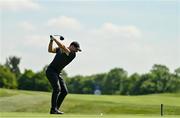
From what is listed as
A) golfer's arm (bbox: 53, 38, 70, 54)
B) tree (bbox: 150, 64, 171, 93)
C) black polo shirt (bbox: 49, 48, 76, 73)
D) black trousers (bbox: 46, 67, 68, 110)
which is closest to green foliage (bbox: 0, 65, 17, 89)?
tree (bbox: 150, 64, 171, 93)

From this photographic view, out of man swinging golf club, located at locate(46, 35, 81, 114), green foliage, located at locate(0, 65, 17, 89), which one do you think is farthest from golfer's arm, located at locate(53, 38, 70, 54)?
green foliage, located at locate(0, 65, 17, 89)

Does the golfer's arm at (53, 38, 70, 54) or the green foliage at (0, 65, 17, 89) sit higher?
the green foliage at (0, 65, 17, 89)

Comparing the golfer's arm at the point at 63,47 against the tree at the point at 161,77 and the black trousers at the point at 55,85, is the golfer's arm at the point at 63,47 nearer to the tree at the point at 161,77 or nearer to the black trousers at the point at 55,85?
the black trousers at the point at 55,85

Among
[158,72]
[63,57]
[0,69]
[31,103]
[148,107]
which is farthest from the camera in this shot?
[158,72]

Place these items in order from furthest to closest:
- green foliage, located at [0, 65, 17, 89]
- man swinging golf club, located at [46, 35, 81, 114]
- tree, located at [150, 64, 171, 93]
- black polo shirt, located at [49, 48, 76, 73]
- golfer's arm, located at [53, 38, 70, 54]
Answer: tree, located at [150, 64, 171, 93] → green foliage, located at [0, 65, 17, 89] → black polo shirt, located at [49, 48, 76, 73] → man swinging golf club, located at [46, 35, 81, 114] → golfer's arm, located at [53, 38, 70, 54]

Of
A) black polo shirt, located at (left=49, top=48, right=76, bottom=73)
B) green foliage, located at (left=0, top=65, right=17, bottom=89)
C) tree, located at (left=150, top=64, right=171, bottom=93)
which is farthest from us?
tree, located at (left=150, top=64, right=171, bottom=93)

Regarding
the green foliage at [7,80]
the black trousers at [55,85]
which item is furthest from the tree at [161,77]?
the black trousers at [55,85]

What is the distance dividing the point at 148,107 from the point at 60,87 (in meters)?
24.0

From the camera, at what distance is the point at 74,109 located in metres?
43.9

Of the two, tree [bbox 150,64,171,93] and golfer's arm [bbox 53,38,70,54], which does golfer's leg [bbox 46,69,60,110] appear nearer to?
golfer's arm [bbox 53,38,70,54]

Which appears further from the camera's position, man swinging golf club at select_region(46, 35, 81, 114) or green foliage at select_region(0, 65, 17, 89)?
green foliage at select_region(0, 65, 17, 89)

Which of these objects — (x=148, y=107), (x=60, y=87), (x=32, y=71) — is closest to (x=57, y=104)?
(x=60, y=87)

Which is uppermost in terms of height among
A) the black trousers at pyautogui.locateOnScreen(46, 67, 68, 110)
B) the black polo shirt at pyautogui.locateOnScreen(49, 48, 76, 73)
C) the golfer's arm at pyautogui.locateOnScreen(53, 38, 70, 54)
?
the golfer's arm at pyautogui.locateOnScreen(53, 38, 70, 54)

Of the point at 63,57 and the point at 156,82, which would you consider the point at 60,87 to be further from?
the point at 156,82
